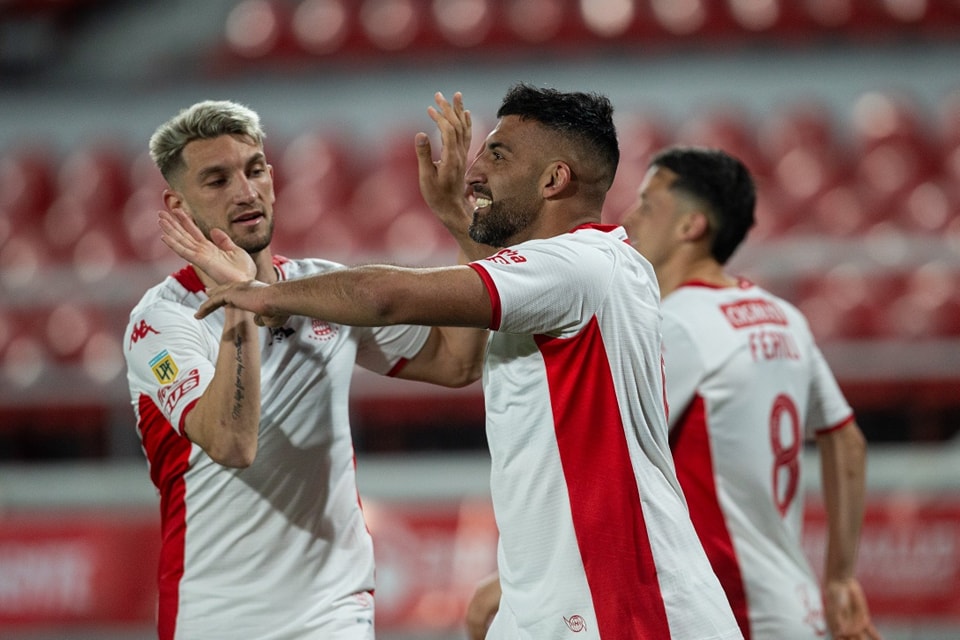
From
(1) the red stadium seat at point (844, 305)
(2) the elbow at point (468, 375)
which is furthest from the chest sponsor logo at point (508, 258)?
(1) the red stadium seat at point (844, 305)

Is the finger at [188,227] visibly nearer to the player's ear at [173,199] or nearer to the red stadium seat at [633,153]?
the player's ear at [173,199]

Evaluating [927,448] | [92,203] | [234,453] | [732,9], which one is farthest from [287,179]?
[234,453]

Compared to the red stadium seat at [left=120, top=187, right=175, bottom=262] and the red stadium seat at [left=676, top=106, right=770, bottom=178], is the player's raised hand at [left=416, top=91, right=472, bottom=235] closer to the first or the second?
the red stadium seat at [left=120, top=187, right=175, bottom=262]

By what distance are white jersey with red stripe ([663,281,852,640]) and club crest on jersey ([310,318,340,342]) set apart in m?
1.06

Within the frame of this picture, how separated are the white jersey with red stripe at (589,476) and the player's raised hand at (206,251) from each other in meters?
0.70

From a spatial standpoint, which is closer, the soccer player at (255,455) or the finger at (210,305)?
the finger at (210,305)

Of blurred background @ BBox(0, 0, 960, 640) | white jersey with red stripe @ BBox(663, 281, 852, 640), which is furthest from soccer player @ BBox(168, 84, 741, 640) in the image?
blurred background @ BBox(0, 0, 960, 640)

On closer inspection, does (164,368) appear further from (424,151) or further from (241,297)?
(424,151)

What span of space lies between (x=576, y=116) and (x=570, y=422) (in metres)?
0.84

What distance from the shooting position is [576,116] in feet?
10.8

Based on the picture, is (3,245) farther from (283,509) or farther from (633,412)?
(633,412)

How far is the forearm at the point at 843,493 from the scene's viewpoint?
14.0 feet

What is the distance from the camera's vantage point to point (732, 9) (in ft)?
38.7

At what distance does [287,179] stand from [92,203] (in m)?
1.79
